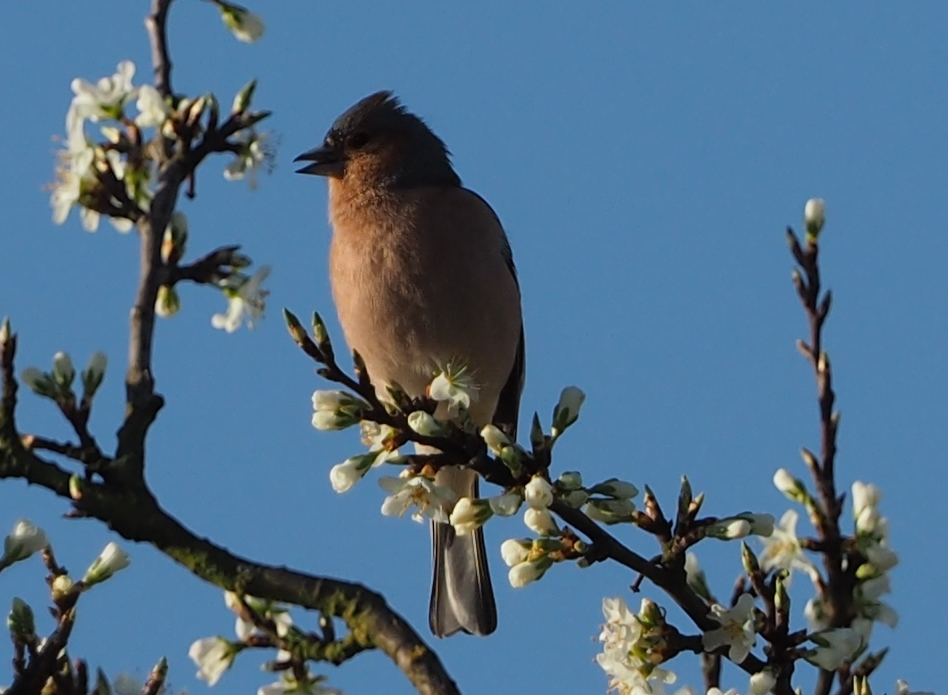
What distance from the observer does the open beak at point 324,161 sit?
6562 mm

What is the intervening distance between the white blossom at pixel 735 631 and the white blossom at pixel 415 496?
84cm

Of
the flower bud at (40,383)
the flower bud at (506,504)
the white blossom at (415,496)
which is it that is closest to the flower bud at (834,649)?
the flower bud at (506,504)

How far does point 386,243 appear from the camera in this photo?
5.74 m

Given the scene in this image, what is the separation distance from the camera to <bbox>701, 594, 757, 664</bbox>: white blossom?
306 cm

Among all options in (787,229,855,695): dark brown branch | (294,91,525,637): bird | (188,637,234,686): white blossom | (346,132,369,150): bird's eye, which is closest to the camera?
(787,229,855,695): dark brown branch

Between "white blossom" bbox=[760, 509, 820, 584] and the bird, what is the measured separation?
2.05 metres

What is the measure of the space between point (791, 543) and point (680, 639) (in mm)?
367

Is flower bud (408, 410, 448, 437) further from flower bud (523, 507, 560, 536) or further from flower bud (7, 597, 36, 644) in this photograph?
flower bud (7, 597, 36, 644)

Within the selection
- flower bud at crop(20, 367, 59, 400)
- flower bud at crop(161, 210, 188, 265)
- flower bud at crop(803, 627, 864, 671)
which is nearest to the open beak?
flower bud at crop(161, 210, 188, 265)

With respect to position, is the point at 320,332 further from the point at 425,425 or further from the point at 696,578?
the point at 696,578

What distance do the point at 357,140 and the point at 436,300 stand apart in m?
1.50

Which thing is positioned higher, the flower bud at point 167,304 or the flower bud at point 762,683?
the flower bud at point 167,304

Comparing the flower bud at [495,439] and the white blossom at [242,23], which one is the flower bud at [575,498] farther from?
the white blossom at [242,23]

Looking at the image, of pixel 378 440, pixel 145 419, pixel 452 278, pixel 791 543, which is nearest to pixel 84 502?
pixel 145 419
